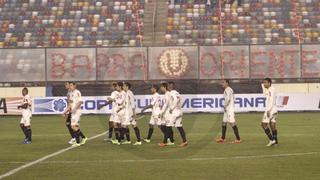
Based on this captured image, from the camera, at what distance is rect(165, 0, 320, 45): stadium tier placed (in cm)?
5266

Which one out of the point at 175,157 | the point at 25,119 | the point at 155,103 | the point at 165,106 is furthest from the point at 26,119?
the point at 175,157

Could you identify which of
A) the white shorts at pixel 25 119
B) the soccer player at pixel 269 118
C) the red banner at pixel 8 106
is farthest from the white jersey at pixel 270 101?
the red banner at pixel 8 106

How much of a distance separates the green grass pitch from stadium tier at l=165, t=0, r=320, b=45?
20629 millimetres

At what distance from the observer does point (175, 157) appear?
66.8 ft

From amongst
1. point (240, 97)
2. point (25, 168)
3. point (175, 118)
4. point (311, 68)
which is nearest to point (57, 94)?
point (240, 97)

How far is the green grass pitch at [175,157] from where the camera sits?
16.6 meters

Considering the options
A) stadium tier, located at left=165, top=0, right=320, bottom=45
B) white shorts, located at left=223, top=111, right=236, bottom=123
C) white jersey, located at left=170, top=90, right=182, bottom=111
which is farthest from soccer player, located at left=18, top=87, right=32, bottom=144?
stadium tier, located at left=165, top=0, right=320, bottom=45

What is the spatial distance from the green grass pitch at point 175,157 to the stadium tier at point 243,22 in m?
20.6

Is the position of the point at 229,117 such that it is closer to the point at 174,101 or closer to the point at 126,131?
the point at 174,101

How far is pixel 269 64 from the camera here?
154ft

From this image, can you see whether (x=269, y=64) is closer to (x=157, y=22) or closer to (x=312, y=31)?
(x=312, y=31)

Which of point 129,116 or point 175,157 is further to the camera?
point 129,116

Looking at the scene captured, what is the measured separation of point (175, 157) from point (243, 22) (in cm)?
3516

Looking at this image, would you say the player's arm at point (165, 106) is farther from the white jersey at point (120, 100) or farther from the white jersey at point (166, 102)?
the white jersey at point (120, 100)
